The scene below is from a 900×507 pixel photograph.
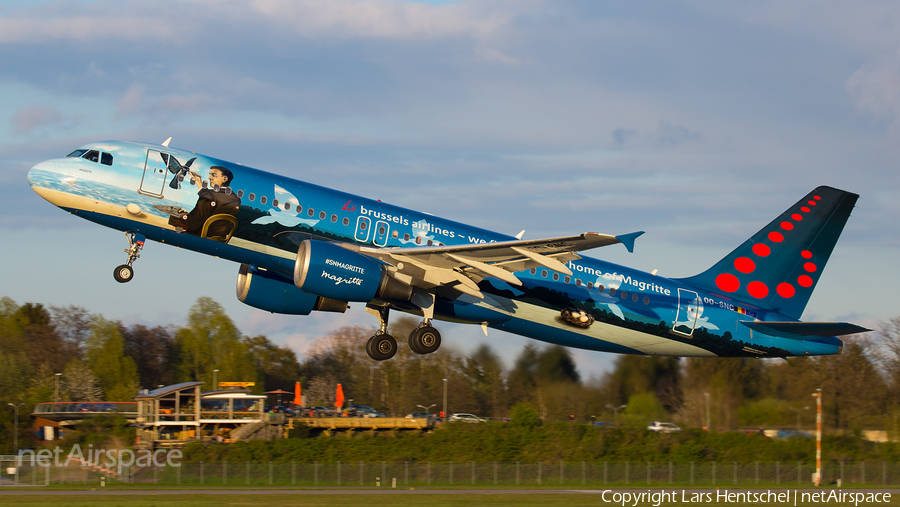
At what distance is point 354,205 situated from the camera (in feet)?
95.0

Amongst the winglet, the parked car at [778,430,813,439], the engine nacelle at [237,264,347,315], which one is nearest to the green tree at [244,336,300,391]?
the parked car at [778,430,813,439]

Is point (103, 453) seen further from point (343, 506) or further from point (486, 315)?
point (486, 315)

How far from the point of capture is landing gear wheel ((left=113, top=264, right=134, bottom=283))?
2819 cm

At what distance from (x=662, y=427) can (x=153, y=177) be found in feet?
114

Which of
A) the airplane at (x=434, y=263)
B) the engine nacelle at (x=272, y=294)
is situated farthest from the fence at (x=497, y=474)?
the engine nacelle at (x=272, y=294)

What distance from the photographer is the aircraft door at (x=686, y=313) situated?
106ft

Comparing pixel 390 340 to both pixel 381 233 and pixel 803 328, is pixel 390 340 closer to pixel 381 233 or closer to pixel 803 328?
pixel 381 233

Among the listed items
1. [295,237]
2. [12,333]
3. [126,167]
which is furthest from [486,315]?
[12,333]

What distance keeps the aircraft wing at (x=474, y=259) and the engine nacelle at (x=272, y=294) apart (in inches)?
157

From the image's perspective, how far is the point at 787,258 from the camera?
114ft

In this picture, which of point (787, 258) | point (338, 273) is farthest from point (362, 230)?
point (787, 258)

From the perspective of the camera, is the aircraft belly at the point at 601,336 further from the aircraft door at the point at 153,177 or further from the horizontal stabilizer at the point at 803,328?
the aircraft door at the point at 153,177

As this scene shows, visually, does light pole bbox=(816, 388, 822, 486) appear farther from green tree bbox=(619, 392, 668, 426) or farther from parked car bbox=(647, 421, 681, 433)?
green tree bbox=(619, 392, 668, 426)

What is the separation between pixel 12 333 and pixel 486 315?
85.7m
